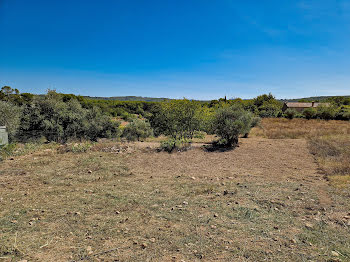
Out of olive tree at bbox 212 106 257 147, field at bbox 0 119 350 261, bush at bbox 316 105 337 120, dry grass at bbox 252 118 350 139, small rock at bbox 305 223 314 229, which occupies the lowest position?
field at bbox 0 119 350 261

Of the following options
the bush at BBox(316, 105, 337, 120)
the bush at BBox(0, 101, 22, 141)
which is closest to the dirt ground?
the bush at BBox(0, 101, 22, 141)

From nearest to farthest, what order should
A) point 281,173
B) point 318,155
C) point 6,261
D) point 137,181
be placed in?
1. point 6,261
2. point 137,181
3. point 281,173
4. point 318,155

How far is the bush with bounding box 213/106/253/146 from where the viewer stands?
1034cm

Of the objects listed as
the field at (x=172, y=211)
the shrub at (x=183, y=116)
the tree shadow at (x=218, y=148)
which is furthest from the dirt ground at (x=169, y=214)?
the shrub at (x=183, y=116)

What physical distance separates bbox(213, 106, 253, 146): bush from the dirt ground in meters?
3.89

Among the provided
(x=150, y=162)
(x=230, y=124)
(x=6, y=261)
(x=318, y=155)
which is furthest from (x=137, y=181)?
(x=318, y=155)

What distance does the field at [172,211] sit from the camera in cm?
246

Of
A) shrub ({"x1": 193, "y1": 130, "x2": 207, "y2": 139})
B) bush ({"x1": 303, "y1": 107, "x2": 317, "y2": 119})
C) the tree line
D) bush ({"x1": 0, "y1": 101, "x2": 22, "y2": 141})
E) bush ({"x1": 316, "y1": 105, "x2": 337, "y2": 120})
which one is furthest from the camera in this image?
→ bush ({"x1": 303, "y1": 107, "x2": 317, "y2": 119})

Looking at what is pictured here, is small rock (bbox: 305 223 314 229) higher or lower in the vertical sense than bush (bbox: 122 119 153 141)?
lower

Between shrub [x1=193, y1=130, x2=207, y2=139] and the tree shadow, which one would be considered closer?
the tree shadow

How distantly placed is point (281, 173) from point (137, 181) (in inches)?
183

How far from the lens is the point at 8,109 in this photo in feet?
37.6

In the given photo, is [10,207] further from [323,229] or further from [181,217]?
[323,229]

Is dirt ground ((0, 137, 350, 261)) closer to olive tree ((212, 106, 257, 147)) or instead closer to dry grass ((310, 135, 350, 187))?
dry grass ((310, 135, 350, 187))
